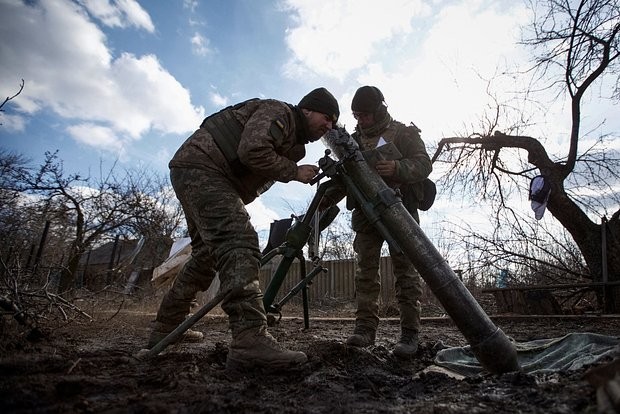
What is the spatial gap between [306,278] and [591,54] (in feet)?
23.3

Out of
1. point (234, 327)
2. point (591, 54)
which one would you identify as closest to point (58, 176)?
point (234, 327)

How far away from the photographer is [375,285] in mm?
2877

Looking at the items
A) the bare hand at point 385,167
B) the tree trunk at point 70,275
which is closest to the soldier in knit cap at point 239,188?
the bare hand at point 385,167

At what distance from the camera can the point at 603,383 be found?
99cm

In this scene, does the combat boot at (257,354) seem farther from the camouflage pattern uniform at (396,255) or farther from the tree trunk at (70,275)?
the tree trunk at (70,275)

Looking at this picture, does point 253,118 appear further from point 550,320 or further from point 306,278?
point 550,320

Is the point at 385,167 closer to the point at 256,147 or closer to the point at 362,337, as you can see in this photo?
the point at 256,147

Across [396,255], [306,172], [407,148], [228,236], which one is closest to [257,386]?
[228,236]

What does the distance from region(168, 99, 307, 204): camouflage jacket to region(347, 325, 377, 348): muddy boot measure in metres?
1.32

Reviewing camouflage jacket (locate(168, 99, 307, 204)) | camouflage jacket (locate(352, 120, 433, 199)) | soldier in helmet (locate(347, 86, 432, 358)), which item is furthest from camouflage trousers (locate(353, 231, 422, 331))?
camouflage jacket (locate(168, 99, 307, 204))

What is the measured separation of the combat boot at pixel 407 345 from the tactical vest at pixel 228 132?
161 centimetres

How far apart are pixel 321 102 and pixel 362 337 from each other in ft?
5.74

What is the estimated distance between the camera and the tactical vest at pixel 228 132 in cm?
223

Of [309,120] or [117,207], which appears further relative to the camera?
[117,207]
